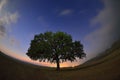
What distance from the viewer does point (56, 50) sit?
1136 centimetres

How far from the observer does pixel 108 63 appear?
9.69 metres

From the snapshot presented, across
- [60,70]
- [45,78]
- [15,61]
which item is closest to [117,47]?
[60,70]

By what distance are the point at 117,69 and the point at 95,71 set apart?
1196 mm

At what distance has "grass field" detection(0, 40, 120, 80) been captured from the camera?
28.8 feet

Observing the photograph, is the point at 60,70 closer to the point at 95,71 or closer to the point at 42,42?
the point at 95,71

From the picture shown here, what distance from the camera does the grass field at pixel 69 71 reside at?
8.79 meters

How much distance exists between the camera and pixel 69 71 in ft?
28.4

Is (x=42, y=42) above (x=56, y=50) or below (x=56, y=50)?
above

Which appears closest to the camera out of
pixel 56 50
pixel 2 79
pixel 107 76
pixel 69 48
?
pixel 2 79

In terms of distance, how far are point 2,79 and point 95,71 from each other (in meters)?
4.24

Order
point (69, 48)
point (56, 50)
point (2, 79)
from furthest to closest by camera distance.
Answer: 1. point (69, 48)
2. point (56, 50)
3. point (2, 79)

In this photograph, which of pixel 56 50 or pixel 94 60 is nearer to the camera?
pixel 94 60

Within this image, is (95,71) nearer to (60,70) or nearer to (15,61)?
(60,70)

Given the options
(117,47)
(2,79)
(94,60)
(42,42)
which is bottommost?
(2,79)
